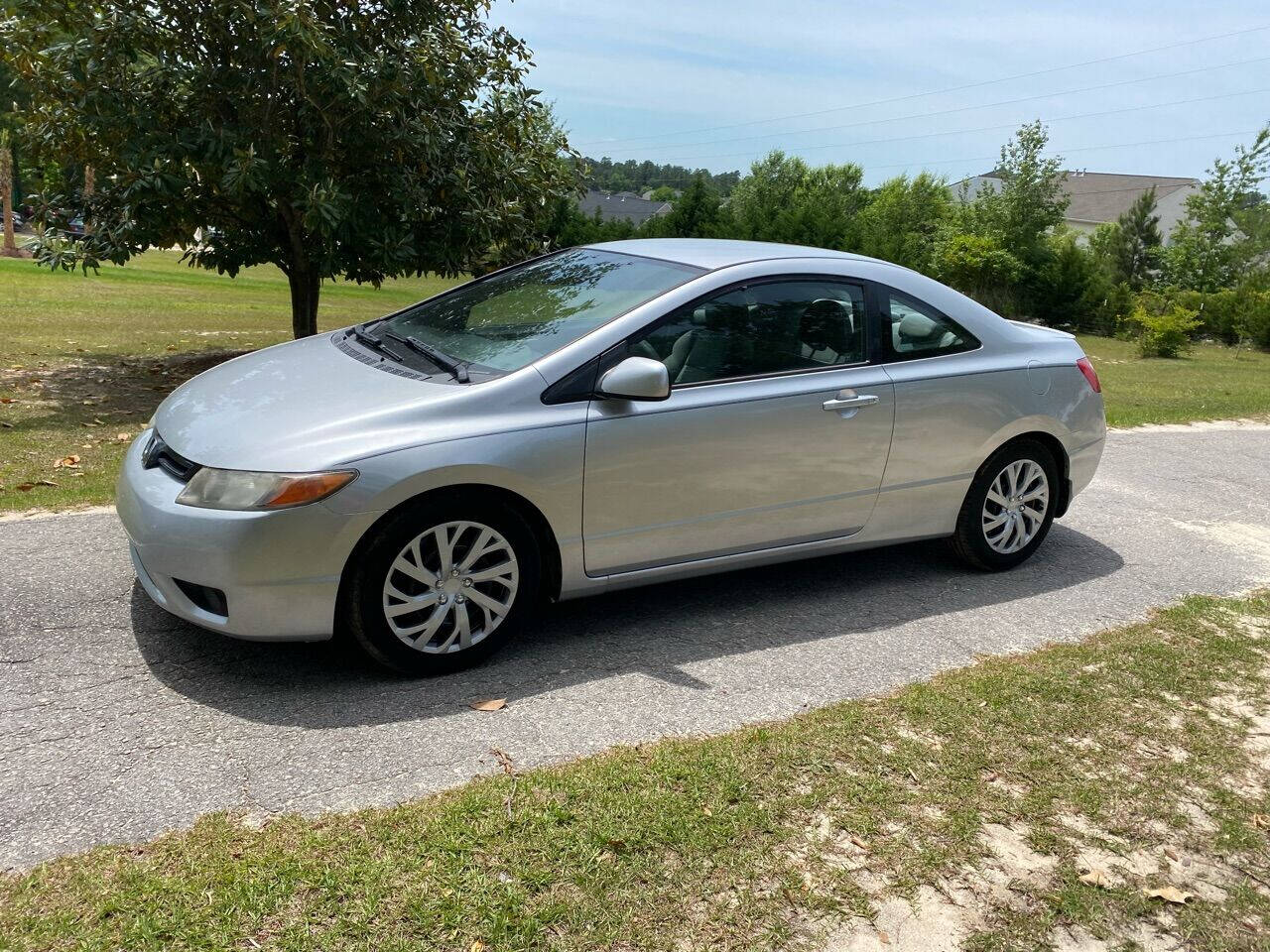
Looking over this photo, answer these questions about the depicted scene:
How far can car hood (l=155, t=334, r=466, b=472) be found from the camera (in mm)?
3953

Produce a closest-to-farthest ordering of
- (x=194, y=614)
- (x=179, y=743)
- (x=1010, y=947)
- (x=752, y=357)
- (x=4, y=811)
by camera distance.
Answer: (x=1010, y=947) < (x=4, y=811) < (x=179, y=743) < (x=194, y=614) < (x=752, y=357)

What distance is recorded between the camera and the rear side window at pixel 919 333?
5.36 meters

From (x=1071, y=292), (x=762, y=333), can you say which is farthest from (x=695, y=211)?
(x=762, y=333)

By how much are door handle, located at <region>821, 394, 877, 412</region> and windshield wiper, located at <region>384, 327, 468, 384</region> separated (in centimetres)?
165

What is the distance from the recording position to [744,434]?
4.76m

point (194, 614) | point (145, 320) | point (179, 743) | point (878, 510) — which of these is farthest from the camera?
point (145, 320)

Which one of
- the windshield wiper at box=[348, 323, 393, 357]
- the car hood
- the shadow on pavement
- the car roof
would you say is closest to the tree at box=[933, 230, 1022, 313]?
the shadow on pavement

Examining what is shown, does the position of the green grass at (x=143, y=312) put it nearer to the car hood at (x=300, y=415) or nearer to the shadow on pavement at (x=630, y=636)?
the car hood at (x=300, y=415)

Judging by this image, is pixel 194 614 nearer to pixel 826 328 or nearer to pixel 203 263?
pixel 826 328

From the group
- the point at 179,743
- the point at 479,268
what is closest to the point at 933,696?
the point at 179,743

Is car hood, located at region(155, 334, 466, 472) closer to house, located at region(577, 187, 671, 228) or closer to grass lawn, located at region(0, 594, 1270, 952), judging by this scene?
grass lawn, located at region(0, 594, 1270, 952)

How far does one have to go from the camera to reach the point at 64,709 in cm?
379

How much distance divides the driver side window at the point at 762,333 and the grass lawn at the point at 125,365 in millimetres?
3766

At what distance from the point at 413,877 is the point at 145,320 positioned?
55.8 feet
